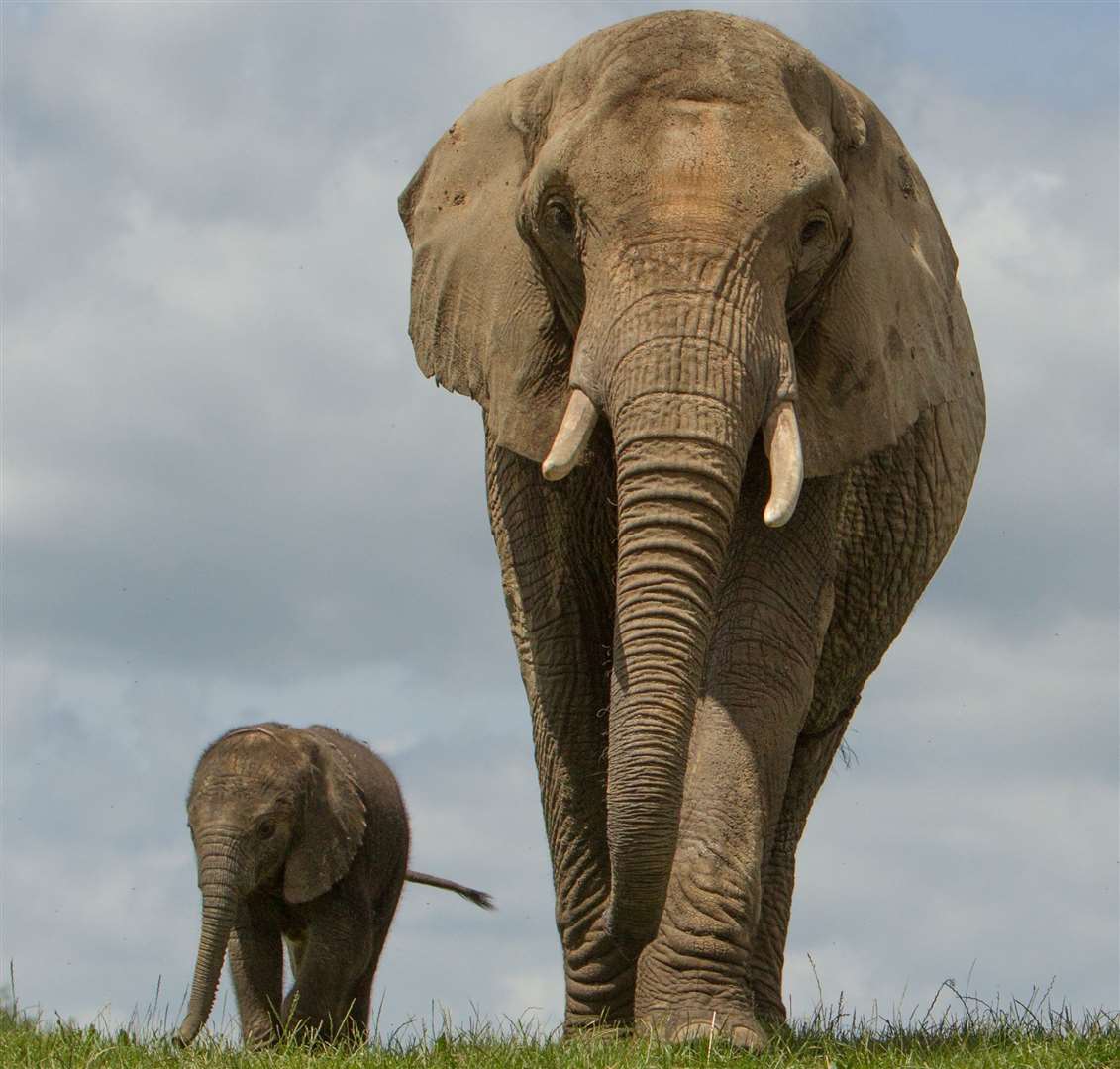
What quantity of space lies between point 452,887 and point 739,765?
8.04 metres

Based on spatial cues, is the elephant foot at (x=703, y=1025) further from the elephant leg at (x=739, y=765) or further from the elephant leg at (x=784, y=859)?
the elephant leg at (x=784, y=859)

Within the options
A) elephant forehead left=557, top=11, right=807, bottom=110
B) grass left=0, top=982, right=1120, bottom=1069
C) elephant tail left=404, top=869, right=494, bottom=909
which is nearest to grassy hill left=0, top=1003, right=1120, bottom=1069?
grass left=0, top=982, right=1120, bottom=1069

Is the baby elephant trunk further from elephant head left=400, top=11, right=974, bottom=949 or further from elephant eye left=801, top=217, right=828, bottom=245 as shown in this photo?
elephant eye left=801, top=217, right=828, bottom=245

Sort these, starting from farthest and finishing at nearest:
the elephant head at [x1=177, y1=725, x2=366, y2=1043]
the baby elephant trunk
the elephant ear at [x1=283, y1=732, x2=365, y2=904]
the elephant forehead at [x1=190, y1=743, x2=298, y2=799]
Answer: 1. the elephant ear at [x1=283, y1=732, x2=365, y2=904]
2. the elephant forehead at [x1=190, y1=743, x2=298, y2=799]
3. the elephant head at [x1=177, y1=725, x2=366, y2=1043]
4. the baby elephant trunk

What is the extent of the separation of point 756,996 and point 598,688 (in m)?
1.52

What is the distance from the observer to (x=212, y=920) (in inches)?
490

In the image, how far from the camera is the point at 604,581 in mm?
9500

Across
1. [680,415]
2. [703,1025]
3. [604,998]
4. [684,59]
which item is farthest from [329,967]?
[684,59]

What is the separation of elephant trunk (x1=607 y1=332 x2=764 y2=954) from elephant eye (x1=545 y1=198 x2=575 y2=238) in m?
0.62

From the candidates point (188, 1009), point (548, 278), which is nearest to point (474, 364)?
point (548, 278)

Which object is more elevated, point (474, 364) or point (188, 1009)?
point (474, 364)

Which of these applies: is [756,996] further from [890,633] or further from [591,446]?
[591,446]

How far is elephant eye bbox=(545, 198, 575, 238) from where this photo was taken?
8508 mm

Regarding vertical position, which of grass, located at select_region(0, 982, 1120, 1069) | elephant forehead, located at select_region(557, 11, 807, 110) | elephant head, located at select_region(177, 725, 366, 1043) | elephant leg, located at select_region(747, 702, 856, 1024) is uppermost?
elephant forehead, located at select_region(557, 11, 807, 110)
